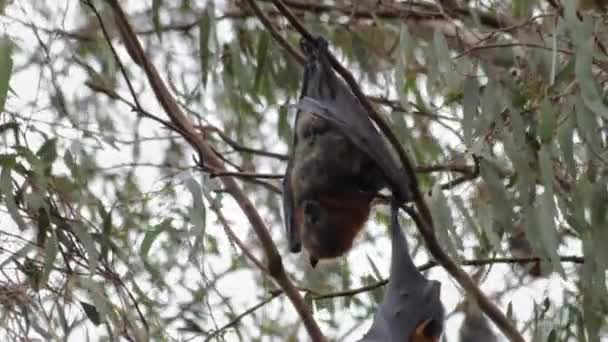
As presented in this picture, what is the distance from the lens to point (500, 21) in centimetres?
413

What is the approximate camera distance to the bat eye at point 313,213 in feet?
10.3

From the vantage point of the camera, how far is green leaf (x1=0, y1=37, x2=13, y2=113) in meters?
2.62

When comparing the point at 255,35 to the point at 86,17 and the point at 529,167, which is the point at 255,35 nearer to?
the point at 86,17

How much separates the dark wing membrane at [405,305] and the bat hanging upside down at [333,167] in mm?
165

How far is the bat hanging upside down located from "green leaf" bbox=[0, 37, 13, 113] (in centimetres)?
77

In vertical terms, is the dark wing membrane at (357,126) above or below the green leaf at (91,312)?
above

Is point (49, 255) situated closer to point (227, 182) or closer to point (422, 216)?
point (227, 182)

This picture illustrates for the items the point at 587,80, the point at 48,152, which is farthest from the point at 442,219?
the point at 48,152

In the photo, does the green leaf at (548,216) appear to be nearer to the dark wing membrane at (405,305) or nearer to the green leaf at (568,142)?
the green leaf at (568,142)

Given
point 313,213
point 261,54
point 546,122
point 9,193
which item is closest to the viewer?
point 546,122

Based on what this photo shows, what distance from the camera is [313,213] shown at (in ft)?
10.4

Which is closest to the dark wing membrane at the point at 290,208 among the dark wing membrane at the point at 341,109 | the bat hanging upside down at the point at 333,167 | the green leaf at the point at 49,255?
the bat hanging upside down at the point at 333,167

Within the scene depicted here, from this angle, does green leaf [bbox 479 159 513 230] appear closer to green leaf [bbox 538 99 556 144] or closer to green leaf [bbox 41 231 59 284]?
green leaf [bbox 538 99 556 144]

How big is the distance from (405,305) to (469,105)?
0.60 metres
